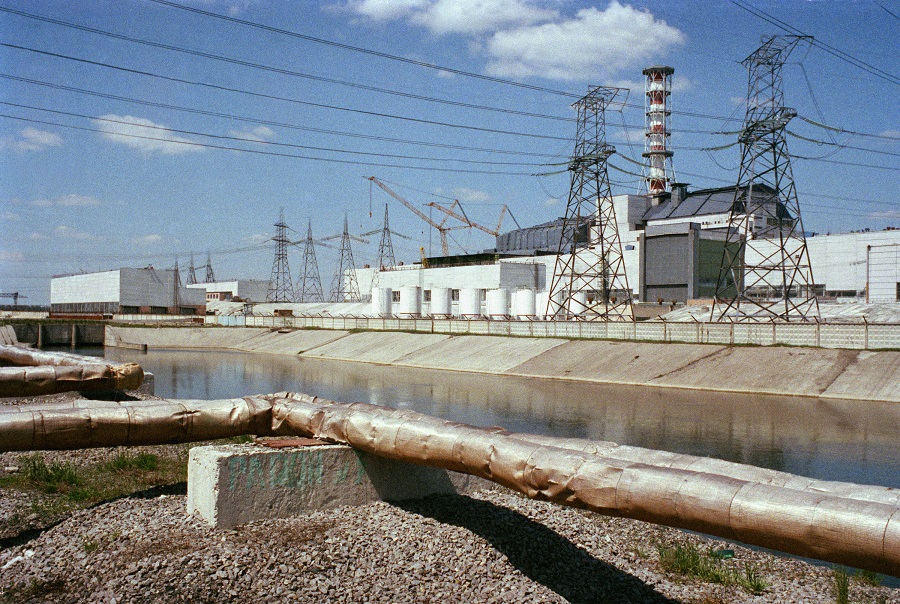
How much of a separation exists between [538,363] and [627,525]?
38613 millimetres

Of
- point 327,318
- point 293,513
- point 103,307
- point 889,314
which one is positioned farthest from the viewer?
point 103,307

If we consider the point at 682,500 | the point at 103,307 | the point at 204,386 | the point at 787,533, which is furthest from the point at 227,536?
the point at 103,307

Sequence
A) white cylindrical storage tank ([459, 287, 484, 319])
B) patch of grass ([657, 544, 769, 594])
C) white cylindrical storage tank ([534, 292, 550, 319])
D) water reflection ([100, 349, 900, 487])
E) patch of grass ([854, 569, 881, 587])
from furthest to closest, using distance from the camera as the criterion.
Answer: white cylindrical storage tank ([459, 287, 484, 319]) → white cylindrical storage tank ([534, 292, 550, 319]) → water reflection ([100, 349, 900, 487]) → patch of grass ([854, 569, 881, 587]) → patch of grass ([657, 544, 769, 594])

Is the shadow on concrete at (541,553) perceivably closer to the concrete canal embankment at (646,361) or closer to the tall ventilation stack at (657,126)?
the concrete canal embankment at (646,361)

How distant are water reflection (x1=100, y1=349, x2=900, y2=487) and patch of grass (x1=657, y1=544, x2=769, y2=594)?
10.9 m

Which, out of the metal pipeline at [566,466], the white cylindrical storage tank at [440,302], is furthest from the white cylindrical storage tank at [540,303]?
the metal pipeline at [566,466]

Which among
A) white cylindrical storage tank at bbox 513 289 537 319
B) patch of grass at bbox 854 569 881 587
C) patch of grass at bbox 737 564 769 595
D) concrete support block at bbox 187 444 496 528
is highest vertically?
white cylindrical storage tank at bbox 513 289 537 319

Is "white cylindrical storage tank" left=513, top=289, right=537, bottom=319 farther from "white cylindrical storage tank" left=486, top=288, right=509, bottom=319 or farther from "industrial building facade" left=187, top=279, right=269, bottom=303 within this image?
"industrial building facade" left=187, top=279, right=269, bottom=303

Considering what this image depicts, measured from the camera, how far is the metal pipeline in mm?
6234

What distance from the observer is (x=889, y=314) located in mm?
48969

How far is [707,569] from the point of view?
9.70 metres

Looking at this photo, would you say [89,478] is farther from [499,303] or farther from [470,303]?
[470,303]

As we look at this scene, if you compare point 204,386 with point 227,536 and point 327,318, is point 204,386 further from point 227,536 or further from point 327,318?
point 327,318

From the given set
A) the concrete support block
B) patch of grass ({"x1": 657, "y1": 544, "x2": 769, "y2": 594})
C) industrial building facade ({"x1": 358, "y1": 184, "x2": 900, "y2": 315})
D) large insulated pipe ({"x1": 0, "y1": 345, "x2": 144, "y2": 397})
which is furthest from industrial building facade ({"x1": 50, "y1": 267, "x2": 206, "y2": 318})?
patch of grass ({"x1": 657, "y1": 544, "x2": 769, "y2": 594})
